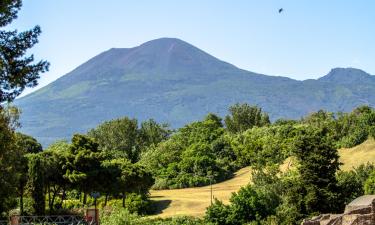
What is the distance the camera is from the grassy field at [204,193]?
64812mm

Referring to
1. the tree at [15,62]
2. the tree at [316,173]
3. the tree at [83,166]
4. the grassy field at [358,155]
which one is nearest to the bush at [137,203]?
the tree at [83,166]

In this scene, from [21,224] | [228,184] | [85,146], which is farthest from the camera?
[228,184]

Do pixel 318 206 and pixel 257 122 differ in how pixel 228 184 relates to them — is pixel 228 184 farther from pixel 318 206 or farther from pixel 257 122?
pixel 257 122

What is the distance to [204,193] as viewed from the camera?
73.9 metres

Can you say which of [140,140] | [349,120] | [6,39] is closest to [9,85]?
[6,39]

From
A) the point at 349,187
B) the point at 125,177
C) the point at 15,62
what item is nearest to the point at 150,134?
the point at 125,177

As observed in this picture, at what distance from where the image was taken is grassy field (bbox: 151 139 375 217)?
6481 centimetres

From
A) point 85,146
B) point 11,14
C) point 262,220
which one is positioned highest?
point 11,14

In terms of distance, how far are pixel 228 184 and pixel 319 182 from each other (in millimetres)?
35264

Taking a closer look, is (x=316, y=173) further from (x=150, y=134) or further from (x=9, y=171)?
(x=150, y=134)

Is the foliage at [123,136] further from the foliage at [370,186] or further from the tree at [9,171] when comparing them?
the foliage at [370,186]

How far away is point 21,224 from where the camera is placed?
145 feet

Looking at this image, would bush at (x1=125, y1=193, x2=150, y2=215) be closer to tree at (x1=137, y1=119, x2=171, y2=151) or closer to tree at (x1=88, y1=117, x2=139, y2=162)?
tree at (x1=88, y1=117, x2=139, y2=162)

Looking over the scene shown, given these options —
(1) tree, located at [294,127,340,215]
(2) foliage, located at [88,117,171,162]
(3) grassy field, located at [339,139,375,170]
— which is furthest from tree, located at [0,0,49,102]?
(2) foliage, located at [88,117,171,162]
